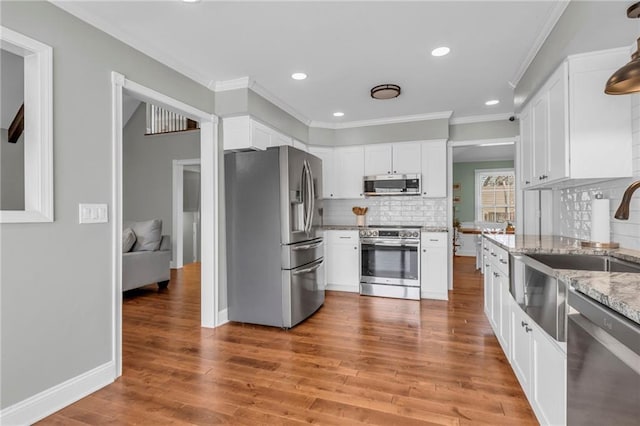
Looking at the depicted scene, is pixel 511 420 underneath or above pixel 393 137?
underneath

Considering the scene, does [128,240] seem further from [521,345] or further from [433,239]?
[521,345]

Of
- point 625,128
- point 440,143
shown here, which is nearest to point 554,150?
point 625,128

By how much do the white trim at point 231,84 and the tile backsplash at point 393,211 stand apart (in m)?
2.57

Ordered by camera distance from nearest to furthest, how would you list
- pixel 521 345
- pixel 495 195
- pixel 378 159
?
pixel 521 345 < pixel 378 159 < pixel 495 195

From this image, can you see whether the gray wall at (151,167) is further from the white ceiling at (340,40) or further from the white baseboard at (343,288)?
the white baseboard at (343,288)

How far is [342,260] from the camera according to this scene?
16.0ft

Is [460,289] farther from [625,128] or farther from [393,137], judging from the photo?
[625,128]

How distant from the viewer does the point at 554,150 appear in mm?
2398

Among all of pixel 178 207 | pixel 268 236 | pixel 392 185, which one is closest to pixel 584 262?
pixel 268 236

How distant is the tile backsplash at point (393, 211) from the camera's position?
4.99 meters

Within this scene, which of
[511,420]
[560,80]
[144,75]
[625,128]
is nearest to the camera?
[511,420]

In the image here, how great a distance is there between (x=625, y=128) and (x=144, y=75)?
137 inches

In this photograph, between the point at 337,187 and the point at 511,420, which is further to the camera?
the point at 337,187

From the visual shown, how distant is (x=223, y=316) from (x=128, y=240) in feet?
7.55
